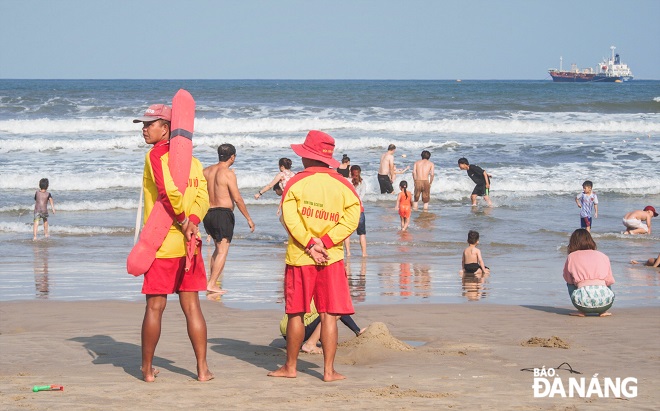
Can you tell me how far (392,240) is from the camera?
14.7 meters

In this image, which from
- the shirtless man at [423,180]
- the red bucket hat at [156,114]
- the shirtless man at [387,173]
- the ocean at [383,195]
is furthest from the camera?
the shirtless man at [387,173]

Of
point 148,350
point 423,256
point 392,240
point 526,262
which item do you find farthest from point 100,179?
point 148,350

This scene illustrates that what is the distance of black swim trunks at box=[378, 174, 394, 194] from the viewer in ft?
66.3

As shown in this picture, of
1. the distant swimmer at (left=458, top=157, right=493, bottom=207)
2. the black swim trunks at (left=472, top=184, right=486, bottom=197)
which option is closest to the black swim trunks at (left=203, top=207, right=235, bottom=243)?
the distant swimmer at (left=458, top=157, right=493, bottom=207)

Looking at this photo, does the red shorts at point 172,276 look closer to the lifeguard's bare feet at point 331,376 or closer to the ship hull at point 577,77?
the lifeguard's bare feet at point 331,376

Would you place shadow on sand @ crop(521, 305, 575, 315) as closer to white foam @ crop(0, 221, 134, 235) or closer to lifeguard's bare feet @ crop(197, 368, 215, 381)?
lifeguard's bare feet @ crop(197, 368, 215, 381)

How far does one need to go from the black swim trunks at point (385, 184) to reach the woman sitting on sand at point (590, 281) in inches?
466

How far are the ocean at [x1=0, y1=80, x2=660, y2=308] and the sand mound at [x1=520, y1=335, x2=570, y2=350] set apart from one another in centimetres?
236

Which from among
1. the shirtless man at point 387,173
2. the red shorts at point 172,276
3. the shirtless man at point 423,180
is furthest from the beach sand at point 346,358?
the shirtless man at point 387,173

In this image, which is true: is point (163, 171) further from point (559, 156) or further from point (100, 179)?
point (559, 156)

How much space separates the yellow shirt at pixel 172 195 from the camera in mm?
5230

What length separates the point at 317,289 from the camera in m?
5.50

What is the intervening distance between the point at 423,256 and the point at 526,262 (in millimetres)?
1526

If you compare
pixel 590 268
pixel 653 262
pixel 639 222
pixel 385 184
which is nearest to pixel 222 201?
pixel 590 268
